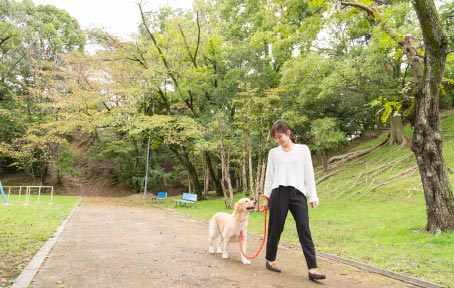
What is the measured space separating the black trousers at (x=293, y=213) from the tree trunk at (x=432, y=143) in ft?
13.4

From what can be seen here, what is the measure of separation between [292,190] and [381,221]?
6.08 m

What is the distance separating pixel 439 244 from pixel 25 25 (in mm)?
29572

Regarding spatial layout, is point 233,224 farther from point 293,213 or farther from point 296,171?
point 296,171

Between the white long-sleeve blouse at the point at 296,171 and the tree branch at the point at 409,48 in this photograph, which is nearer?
the white long-sleeve blouse at the point at 296,171

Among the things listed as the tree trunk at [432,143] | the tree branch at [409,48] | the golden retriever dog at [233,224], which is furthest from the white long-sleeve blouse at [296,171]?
the tree branch at [409,48]

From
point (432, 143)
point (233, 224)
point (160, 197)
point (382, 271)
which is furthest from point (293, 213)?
point (160, 197)

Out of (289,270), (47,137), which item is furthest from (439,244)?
(47,137)

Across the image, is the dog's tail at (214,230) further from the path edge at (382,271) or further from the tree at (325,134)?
the tree at (325,134)

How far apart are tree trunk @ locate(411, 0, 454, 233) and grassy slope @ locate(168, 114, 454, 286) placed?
1.49ft

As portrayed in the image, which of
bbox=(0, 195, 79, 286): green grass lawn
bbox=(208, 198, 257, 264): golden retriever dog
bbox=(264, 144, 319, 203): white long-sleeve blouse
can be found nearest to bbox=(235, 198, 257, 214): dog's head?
bbox=(208, 198, 257, 264): golden retriever dog

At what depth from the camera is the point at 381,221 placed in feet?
30.1

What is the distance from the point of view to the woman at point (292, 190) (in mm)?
4148

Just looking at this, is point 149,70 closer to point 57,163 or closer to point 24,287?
point 57,163

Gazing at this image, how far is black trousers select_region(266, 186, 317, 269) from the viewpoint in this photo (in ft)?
13.6
